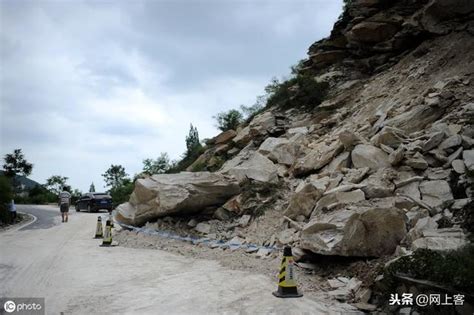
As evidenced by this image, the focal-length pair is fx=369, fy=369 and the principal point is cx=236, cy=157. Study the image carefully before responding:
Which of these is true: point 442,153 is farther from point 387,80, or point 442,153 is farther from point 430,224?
point 387,80

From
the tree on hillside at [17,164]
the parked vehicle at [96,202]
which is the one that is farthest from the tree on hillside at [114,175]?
the parked vehicle at [96,202]

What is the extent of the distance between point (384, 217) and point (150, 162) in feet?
169

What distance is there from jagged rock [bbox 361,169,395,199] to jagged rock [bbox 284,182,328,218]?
52.4 inches

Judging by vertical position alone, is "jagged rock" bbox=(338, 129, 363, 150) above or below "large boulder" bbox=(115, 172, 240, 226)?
above

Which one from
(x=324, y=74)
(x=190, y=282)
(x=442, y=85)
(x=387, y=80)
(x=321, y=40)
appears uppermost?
(x=321, y=40)

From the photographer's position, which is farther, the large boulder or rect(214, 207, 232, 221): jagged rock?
rect(214, 207, 232, 221): jagged rock

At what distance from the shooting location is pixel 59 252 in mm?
10227

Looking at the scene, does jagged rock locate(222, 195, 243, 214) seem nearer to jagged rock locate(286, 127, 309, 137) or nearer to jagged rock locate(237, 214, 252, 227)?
jagged rock locate(237, 214, 252, 227)

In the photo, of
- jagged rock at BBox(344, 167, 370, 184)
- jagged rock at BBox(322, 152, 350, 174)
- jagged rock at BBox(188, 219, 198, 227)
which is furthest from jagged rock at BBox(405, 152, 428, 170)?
jagged rock at BBox(188, 219, 198, 227)

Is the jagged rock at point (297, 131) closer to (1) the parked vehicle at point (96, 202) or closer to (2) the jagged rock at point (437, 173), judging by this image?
(2) the jagged rock at point (437, 173)

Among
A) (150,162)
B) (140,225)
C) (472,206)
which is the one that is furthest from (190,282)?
(150,162)

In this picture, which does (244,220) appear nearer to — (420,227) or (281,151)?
(281,151)

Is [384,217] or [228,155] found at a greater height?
[228,155]

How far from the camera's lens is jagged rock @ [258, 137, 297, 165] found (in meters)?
15.8
